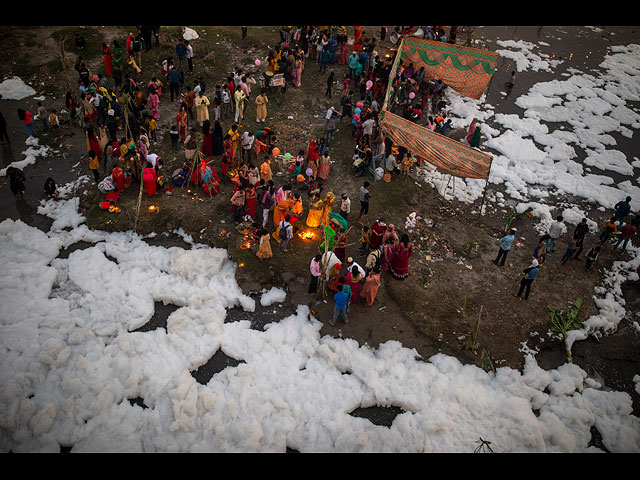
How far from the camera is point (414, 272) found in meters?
12.4

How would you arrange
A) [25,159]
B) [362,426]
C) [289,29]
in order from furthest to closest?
1. [289,29]
2. [25,159]
3. [362,426]

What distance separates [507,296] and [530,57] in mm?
17264

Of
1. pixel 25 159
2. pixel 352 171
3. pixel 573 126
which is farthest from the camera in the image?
pixel 573 126

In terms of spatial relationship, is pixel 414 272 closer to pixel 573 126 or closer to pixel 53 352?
pixel 53 352

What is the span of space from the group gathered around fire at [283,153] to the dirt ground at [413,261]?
310mm

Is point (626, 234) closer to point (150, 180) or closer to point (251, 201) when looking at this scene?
point (251, 201)

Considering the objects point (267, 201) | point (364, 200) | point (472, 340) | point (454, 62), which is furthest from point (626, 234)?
point (267, 201)

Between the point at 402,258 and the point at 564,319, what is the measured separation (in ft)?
14.8

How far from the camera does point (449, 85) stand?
55.8 feet

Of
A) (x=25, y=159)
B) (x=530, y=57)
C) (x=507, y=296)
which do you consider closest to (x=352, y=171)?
(x=507, y=296)

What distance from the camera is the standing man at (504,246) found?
12.3 m

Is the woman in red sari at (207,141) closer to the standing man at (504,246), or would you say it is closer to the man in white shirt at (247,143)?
the man in white shirt at (247,143)

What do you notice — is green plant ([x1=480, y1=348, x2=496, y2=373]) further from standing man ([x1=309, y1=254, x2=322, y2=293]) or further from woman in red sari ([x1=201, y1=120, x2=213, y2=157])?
woman in red sari ([x1=201, y1=120, x2=213, y2=157])

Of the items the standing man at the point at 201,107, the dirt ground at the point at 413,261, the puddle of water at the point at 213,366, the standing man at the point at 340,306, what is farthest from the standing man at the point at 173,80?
the puddle of water at the point at 213,366
